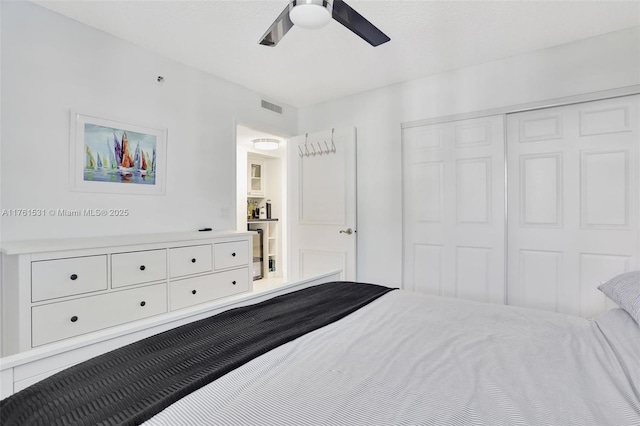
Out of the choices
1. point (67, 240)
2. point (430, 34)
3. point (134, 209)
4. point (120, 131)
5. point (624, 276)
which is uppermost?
point (430, 34)

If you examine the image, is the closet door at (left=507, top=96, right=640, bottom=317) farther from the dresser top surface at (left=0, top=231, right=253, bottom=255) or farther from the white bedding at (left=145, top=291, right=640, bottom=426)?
the dresser top surface at (left=0, top=231, right=253, bottom=255)

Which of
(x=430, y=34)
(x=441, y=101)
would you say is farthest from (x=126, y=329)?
(x=441, y=101)

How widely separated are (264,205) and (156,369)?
4.87 meters

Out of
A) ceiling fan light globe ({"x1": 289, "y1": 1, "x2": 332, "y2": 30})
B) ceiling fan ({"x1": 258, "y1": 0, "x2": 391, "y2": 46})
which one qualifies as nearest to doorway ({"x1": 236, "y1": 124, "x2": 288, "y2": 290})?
ceiling fan ({"x1": 258, "y1": 0, "x2": 391, "y2": 46})

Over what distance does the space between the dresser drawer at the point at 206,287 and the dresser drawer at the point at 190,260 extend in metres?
0.06

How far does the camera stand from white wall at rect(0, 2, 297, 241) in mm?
1931

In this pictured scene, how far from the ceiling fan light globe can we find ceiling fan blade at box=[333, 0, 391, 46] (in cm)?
7

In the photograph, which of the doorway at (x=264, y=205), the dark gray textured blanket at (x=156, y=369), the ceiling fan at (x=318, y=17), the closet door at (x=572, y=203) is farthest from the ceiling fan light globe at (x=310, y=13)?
the doorway at (x=264, y=205)

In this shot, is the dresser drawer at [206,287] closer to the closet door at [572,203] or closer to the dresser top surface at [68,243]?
the dresser top surface at [68,243]

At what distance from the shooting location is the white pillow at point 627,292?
1158 millimetres

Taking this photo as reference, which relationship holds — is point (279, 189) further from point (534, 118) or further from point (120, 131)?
point (534, 118)

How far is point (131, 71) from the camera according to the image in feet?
8.06

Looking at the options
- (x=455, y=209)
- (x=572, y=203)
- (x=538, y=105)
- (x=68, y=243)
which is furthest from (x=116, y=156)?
(x=572, y=203)

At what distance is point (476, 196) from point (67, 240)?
10.3 ft
